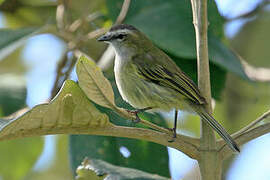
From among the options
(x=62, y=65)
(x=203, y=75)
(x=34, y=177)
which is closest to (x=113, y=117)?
(x=203, y=75)

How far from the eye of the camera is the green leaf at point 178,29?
236 cm

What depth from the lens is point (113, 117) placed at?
2.28 meters

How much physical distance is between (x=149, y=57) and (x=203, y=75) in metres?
1.21

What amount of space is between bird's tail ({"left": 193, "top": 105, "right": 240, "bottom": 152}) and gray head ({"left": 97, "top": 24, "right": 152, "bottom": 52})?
0.69 meters

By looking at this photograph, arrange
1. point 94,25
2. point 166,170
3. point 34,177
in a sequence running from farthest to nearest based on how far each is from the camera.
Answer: point 34,177 < point 94,25 < point 166,170

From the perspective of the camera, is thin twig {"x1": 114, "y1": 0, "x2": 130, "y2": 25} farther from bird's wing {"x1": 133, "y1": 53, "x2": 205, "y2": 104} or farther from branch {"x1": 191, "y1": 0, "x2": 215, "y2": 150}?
branch {"x1": 191, "y1": 0, "x2": 215, "y2": 150}

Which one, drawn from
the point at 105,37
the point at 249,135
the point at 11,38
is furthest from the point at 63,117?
the point at 105,37

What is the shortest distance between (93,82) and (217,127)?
0.59 metres

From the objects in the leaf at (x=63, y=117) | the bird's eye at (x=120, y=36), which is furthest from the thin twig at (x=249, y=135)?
the bird's eye at (x=120, y=36)

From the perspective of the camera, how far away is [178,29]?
248cm

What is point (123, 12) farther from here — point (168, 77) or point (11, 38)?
point (11, 38)

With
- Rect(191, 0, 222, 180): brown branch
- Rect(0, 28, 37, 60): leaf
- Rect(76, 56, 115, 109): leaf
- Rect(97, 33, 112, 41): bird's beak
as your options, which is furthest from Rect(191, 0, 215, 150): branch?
Rect(97, 33, 112, 41): bird's beak

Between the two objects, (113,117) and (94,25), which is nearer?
(113,117)

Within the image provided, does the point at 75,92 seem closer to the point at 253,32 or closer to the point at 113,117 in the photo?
the point at 113,117
